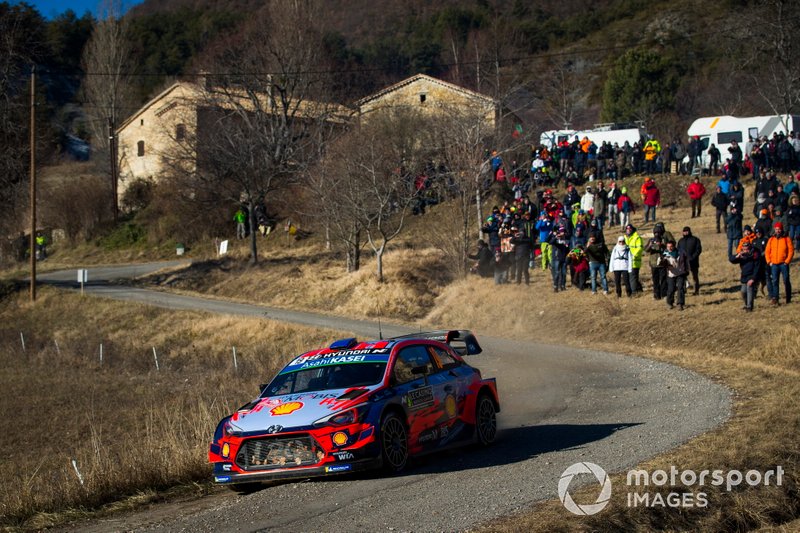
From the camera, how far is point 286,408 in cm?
1086

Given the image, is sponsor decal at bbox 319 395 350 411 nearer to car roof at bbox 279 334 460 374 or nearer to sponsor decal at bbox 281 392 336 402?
sponsor decal at bbox 281 392 336 402

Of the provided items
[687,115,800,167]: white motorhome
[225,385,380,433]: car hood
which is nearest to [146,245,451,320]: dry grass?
[687,115,800,167]: white motorhome

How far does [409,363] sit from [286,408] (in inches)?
72.3

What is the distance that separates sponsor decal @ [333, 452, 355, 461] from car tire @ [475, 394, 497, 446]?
2756 mm

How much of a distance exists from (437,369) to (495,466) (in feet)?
5.63

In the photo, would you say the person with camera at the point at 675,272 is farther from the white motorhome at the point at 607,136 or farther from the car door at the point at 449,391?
the white motorhome at the point at 607,136

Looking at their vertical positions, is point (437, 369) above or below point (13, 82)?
A: below

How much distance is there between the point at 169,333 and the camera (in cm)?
3469

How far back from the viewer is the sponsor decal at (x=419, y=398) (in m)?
11.3

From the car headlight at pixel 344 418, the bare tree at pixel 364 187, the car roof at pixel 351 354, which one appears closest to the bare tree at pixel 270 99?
the bare tree at pixel 364 187

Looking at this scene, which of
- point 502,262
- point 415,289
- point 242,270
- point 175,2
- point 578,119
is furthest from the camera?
point 175,2

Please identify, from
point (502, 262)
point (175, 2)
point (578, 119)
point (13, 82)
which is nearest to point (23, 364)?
point (502, 262)

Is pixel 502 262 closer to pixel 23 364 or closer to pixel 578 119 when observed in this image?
pixel 23 364

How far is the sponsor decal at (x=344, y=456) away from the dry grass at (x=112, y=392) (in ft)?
6.73
